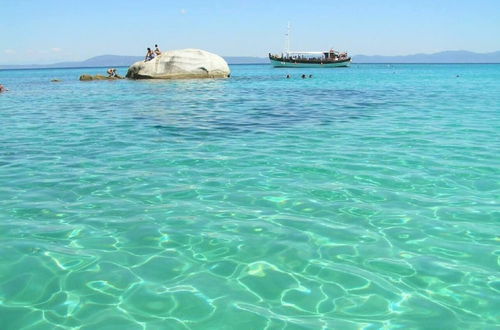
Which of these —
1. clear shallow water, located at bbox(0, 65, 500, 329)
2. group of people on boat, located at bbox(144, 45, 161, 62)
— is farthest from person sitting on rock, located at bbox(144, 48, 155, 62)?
clear shallow water, located at bbox(0, 65, 500, 329)

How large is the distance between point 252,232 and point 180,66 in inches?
1294

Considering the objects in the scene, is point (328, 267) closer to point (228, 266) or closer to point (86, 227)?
point (228, 266)

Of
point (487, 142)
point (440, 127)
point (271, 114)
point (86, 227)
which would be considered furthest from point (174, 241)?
point (271, 114)

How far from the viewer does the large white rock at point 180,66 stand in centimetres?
3628

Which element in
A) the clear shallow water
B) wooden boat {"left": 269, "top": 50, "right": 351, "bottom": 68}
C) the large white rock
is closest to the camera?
the clear shallow water

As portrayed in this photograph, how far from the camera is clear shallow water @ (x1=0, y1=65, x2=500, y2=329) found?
3.64 m

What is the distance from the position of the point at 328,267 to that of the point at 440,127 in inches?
387

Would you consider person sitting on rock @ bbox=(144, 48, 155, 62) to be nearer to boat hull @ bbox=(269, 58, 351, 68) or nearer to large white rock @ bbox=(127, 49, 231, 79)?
large white rock @ bbox=(127, 49, 231, 79)

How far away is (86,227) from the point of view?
5.42 metres

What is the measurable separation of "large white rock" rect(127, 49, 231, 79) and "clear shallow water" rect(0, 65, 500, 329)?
26197 mm

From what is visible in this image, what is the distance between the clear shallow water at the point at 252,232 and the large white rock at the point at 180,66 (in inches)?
1031

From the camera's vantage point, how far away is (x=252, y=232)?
5203mm

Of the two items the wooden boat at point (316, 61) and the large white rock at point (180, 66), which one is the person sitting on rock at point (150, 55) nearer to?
the large white rock at point (180, 66)

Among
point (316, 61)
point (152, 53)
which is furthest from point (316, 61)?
point (152, 53)
